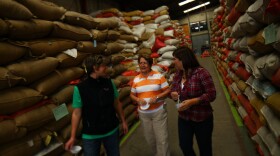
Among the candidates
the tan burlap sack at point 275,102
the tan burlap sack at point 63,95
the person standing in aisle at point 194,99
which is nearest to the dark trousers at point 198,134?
the person standing in aisle at point 194,99

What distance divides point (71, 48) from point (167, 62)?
406 centimetres

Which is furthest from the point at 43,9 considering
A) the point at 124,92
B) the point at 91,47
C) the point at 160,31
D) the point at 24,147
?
the point at 160,31

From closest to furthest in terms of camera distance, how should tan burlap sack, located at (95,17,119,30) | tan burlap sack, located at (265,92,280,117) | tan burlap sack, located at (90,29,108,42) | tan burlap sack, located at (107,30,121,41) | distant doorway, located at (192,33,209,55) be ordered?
tan burlap sack, located at (265,92,280,117)
tan burlap sack, located at (90,29,108,42)
tan burlap sack, located at (95,17,119,30)
tan burlap sack, located at (107,30,121,41)
distant doorway, located at (192,33,209,55)

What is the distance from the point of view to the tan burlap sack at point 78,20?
9.26ft

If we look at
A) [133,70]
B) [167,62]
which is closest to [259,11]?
[133,70]

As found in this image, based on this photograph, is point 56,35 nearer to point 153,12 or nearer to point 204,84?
point 204,84

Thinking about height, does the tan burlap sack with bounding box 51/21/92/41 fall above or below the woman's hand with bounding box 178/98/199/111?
above

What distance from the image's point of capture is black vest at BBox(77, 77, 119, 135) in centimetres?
197

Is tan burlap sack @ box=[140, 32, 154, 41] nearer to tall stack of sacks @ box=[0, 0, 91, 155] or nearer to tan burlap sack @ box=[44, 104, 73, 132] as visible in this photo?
tall stack of sacks @ box=[0, 0, 91, 155]

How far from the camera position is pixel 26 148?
199 cm

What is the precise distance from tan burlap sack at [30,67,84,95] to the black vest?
21.1 inches

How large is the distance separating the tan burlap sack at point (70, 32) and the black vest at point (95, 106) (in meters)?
0.98

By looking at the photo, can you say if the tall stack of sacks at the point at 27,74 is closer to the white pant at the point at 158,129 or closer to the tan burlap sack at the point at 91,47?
the tan burlap sack at the point at 91,47

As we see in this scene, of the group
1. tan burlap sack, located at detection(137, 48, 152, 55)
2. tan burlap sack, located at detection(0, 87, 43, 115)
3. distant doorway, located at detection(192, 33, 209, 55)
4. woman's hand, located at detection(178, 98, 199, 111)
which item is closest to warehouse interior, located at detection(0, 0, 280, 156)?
tan burlap sack, located at detection(0, 87, 43, 115)
